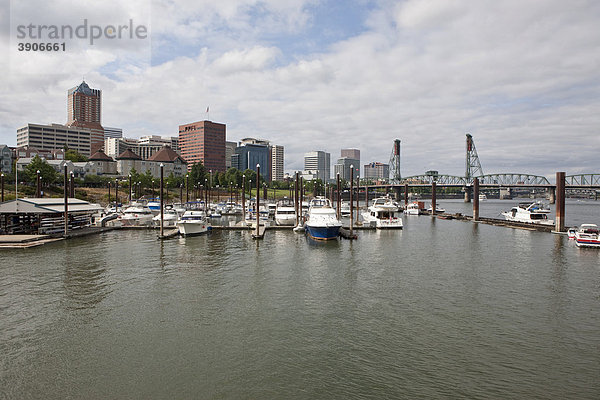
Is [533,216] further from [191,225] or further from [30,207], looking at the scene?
[30,207]

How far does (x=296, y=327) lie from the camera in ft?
65.7

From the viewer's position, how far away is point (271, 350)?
56.9 ft

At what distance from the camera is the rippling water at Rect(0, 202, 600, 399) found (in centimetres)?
1448

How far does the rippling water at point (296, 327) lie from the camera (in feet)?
47.5

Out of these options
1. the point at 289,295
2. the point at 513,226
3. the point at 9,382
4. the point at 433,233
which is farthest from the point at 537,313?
the point at 513,226

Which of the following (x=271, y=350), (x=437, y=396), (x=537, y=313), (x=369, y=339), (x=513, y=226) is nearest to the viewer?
(x=437, y=396)

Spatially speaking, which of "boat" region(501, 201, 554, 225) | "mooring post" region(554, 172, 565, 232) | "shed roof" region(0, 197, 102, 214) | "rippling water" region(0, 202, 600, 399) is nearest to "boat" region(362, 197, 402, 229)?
"mooring post" region(554, 172, 565, 232)

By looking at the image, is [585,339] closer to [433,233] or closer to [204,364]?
[204,364]

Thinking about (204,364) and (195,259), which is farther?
(195,259)

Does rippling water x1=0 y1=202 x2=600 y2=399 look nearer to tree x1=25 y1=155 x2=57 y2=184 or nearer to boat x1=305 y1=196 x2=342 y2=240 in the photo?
boat x1=305 y1=196 x2=342 y2=240

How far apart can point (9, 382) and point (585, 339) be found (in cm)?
2575

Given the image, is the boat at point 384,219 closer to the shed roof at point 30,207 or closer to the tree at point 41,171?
the shed roof at point 30,207

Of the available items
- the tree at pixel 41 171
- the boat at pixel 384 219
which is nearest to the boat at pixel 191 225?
the boat at pixel 384 219

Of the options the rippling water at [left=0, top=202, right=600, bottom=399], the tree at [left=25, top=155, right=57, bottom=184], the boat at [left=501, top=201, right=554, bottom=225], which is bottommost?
the rippling water at [left=0, top=202, right=600, bottom=399]
